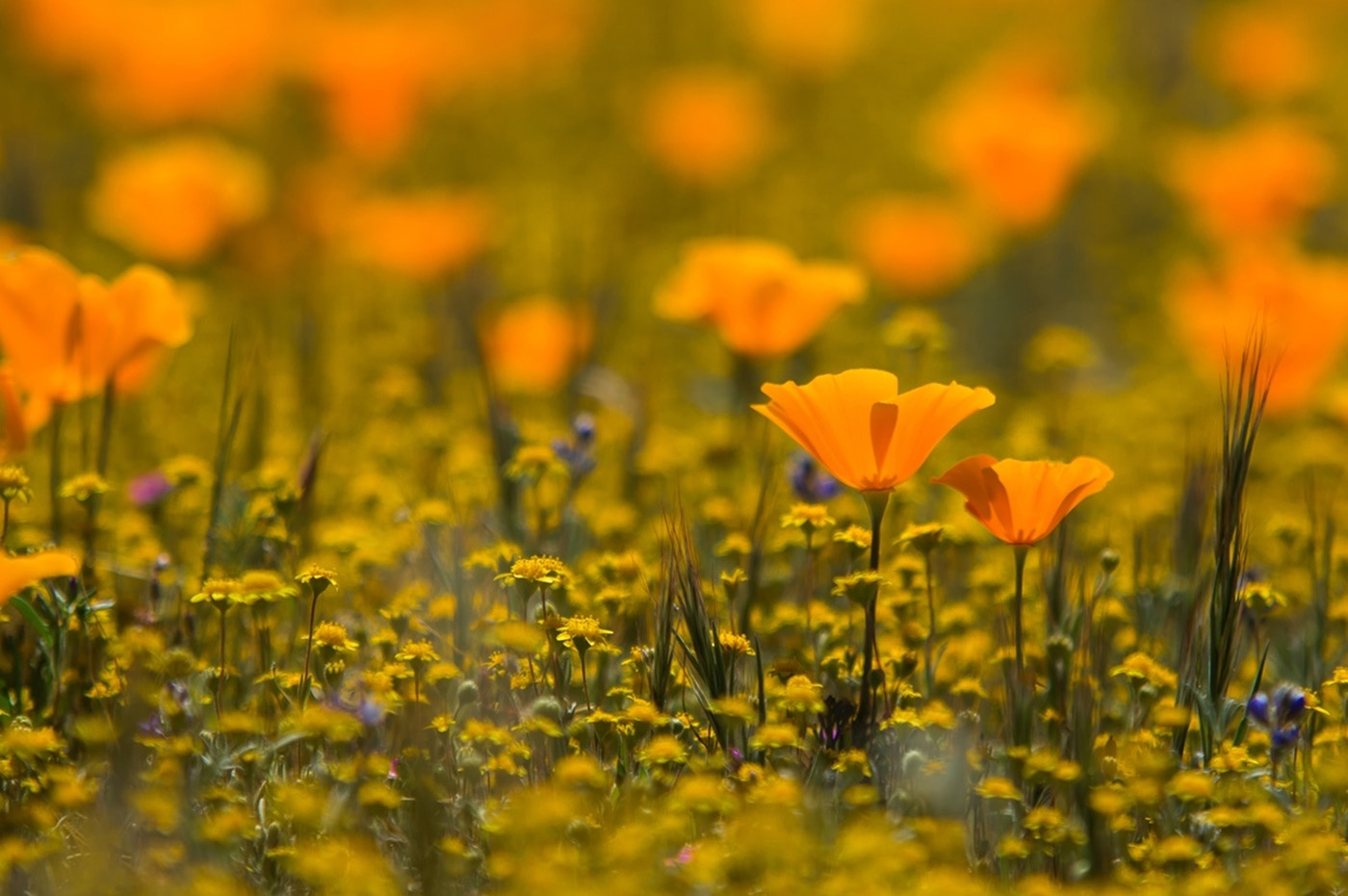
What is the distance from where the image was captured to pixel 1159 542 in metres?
3.02

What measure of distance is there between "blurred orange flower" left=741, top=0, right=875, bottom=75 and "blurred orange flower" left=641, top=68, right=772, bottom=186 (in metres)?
0.67

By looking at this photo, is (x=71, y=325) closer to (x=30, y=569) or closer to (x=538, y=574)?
(x=30, y=569)

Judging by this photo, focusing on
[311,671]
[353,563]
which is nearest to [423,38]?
[353,563]

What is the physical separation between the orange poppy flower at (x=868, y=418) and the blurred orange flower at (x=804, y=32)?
5107mm

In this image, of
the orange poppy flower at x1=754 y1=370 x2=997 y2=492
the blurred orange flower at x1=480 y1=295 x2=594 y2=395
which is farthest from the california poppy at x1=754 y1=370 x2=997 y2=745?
the blurred orange flower at x1=480 y1=295 x2=594 y2=395

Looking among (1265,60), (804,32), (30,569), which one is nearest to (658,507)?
(30,569)

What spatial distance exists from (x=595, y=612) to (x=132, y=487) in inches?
45.2

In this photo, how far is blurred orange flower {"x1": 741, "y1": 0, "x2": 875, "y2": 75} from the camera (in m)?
6.91

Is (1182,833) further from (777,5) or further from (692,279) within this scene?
(777,5)

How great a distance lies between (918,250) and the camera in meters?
4.83

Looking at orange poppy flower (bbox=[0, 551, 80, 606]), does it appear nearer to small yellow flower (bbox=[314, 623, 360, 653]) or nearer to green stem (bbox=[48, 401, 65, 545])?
small yellow flower (bbox=[314, 623, 360, 653])

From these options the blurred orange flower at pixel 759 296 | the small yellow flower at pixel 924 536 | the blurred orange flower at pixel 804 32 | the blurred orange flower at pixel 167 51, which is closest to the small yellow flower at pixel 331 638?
the small yellow flower at pixel 924 536

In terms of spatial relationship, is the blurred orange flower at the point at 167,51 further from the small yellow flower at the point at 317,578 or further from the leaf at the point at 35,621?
the small yellow flower at the point at 317,578

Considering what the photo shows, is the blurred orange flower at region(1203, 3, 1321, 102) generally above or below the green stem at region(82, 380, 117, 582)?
above
